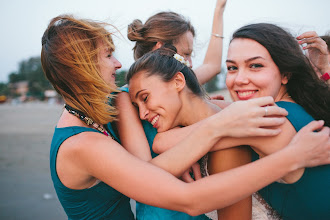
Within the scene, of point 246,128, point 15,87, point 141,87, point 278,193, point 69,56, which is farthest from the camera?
point 15,87

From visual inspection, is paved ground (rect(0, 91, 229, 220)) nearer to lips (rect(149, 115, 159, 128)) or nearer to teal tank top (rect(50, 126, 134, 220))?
teal tank top (rect(50, 126, 134, 220))

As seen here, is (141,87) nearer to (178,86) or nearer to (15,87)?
(178,86)

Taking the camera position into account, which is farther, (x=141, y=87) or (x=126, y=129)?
(x=141, y=87)

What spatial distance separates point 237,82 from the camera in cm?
214

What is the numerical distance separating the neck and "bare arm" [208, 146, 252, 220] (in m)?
0.62

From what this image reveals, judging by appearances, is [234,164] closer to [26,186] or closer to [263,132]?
[263,132]

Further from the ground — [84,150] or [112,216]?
[84,150]

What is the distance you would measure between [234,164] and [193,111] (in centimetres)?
77

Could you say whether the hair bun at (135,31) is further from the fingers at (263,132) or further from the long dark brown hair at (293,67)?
the fingers at (263,132)

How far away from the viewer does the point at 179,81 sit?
2.48 metres

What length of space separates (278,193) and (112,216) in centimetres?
129

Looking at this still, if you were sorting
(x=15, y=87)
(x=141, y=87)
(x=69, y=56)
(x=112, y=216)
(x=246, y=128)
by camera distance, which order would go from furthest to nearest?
(x=15, y=87), (x=141, y=87), (x=112, y=216), (x=69, y=56), (x=246, y=128)

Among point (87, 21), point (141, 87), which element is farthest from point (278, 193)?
point (87, 21)

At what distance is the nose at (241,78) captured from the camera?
2.10 metres
